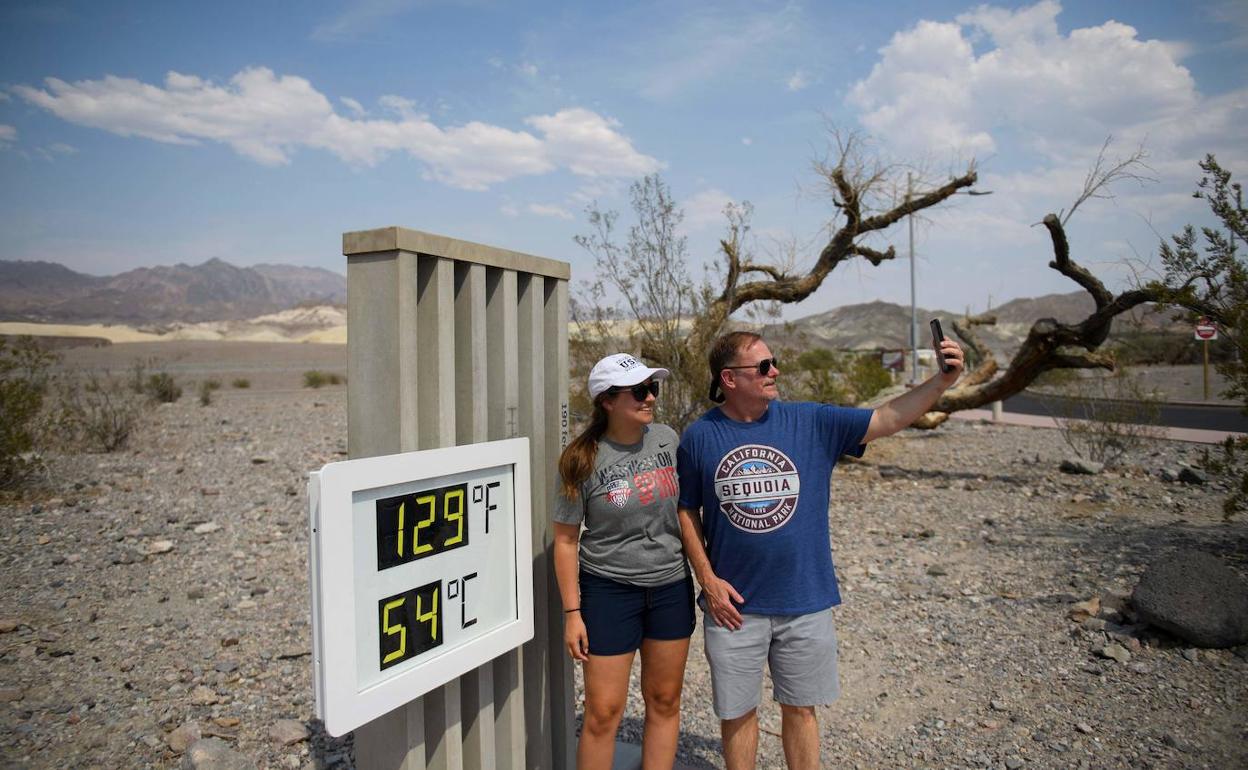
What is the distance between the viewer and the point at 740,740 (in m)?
3.09

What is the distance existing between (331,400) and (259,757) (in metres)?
21.7

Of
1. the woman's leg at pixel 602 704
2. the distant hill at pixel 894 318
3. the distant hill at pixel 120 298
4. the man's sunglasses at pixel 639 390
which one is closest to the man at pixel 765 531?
the man's sunglasses at pixel 639 390

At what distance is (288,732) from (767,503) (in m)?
2.99

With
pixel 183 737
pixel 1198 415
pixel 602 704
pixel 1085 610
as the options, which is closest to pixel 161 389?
pixel 183 737

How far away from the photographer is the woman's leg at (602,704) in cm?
299

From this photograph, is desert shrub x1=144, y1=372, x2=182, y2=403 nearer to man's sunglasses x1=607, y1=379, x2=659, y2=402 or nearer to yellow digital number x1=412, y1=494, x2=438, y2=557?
yellow digital number x1=412, y1=494, x2=438, y2=557

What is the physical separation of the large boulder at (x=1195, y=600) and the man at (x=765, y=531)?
10.4 feet

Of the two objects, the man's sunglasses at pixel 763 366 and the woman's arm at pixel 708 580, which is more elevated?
the man's sunglasses at pixel 763 366

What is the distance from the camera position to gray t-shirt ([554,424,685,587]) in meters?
2.97

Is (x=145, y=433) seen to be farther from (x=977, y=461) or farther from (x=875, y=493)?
(x=977, y=461)

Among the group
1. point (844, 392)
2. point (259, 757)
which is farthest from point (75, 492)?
point (844, 392)

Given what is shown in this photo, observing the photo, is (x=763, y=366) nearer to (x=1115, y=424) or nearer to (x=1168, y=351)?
(x=1115, y=424)

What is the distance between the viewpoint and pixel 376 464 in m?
2.50

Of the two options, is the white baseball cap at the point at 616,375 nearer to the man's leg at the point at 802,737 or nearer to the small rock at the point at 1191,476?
the man's leg at the point at 802,737
